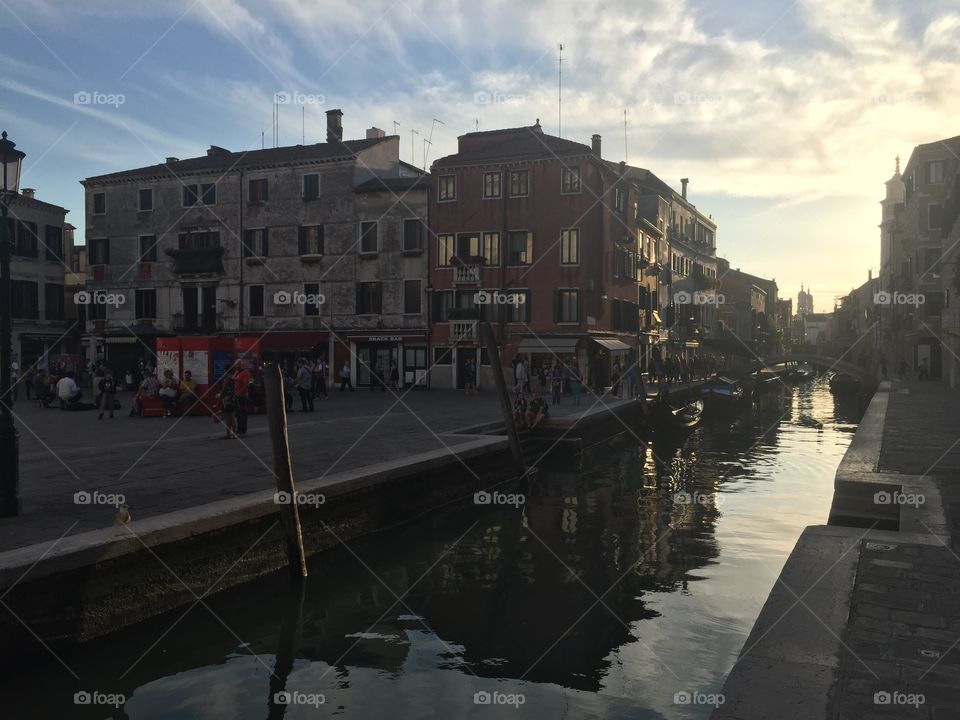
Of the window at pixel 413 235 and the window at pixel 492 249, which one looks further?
the window at pixel 413 235

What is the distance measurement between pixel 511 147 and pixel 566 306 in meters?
8.00

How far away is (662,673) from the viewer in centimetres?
721

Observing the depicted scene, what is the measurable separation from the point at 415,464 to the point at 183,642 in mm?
5695

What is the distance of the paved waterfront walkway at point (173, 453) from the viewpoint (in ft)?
30.5

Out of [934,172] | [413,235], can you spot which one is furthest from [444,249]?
[934,172]

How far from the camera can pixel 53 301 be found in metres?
45.1

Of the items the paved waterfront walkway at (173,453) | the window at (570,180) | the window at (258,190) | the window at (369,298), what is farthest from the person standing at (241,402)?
the window at (258,190)

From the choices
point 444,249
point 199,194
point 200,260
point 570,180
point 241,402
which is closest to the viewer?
point 241,402

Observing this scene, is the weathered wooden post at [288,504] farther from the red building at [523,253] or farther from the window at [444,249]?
the window at [444,249]

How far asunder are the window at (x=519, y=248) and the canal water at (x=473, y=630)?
22622mm

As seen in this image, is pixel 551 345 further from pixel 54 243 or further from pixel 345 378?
pixel 54 243

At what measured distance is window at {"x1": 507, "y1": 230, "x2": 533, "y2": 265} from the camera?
35.9 meters

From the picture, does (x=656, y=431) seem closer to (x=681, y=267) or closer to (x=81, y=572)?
(x=81, y=572)

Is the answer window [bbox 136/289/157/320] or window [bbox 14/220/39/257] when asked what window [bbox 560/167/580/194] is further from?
window [bbox 14/220/39/257]
